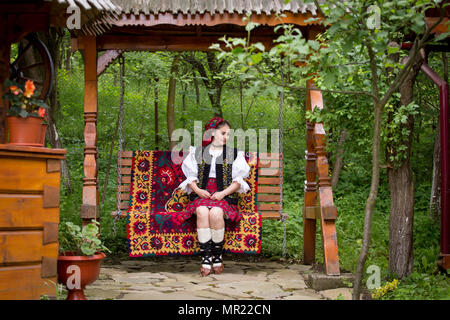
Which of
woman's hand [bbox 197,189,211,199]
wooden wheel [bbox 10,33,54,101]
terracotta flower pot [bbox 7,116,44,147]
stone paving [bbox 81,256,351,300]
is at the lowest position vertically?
stone paving [bbox 81,256,351,300]

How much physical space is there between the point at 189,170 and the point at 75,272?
2.32 meters

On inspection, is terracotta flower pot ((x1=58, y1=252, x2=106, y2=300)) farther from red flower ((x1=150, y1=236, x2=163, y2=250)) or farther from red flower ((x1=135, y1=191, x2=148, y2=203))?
red flower ((x1=135, y1=191, x2=148, y2=203))

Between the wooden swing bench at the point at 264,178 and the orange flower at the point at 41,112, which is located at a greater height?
the orange flower at the point at 41,112

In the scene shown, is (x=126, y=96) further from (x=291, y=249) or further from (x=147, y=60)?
(x=291, y=249)

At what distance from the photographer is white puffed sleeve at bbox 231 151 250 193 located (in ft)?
20.3

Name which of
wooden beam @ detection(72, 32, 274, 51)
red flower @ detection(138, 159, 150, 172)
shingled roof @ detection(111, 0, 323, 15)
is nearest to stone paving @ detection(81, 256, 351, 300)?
red flower @ detection(138, 159, 150, 172)

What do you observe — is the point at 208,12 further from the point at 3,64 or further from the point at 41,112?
the point at 41,112

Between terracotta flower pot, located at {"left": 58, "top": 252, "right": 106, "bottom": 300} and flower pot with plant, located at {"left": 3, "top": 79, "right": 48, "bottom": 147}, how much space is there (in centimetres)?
91

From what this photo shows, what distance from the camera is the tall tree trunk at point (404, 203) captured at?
17.7ft

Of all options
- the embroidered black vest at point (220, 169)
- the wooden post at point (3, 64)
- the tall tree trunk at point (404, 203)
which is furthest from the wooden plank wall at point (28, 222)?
the tall tree trunk at point (404, 203)

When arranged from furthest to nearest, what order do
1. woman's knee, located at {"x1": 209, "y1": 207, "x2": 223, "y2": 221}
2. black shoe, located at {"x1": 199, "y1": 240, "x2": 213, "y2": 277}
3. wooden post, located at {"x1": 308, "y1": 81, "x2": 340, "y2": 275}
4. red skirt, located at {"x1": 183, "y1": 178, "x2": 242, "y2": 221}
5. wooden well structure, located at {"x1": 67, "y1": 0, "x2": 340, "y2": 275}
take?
red skirt, located at {"x1": 183, "y1": 178, "x2": 242, "y2": 221}
woman's knee, located at {"x1": 209, "y1": 207, "x2": 223, "y2": 221}
black shoe, located at {"x1": 199, "y1": 240, "x2": 213, "y2": 277}
wooden well structure, located at {"x1": 67, "y1": 0, "x2": 340, "y2": 275}
wooden post, located at {"x1": 308, "y1": 81, "x2": 340, "y2": 275}

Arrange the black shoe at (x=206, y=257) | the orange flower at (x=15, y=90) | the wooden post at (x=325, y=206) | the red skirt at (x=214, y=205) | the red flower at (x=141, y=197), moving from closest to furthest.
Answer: the orange flower at (x=15, y=90), the wooden post at (x=325, y=206), the black shoe at (x=206, y=257), the red skirt at (x=214, y=205), the red flower at (x=141, y=197)

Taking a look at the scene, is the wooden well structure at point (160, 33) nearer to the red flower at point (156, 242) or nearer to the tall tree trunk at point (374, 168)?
the red flower at point (156, 242)

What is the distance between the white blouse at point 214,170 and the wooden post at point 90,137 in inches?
39.0
